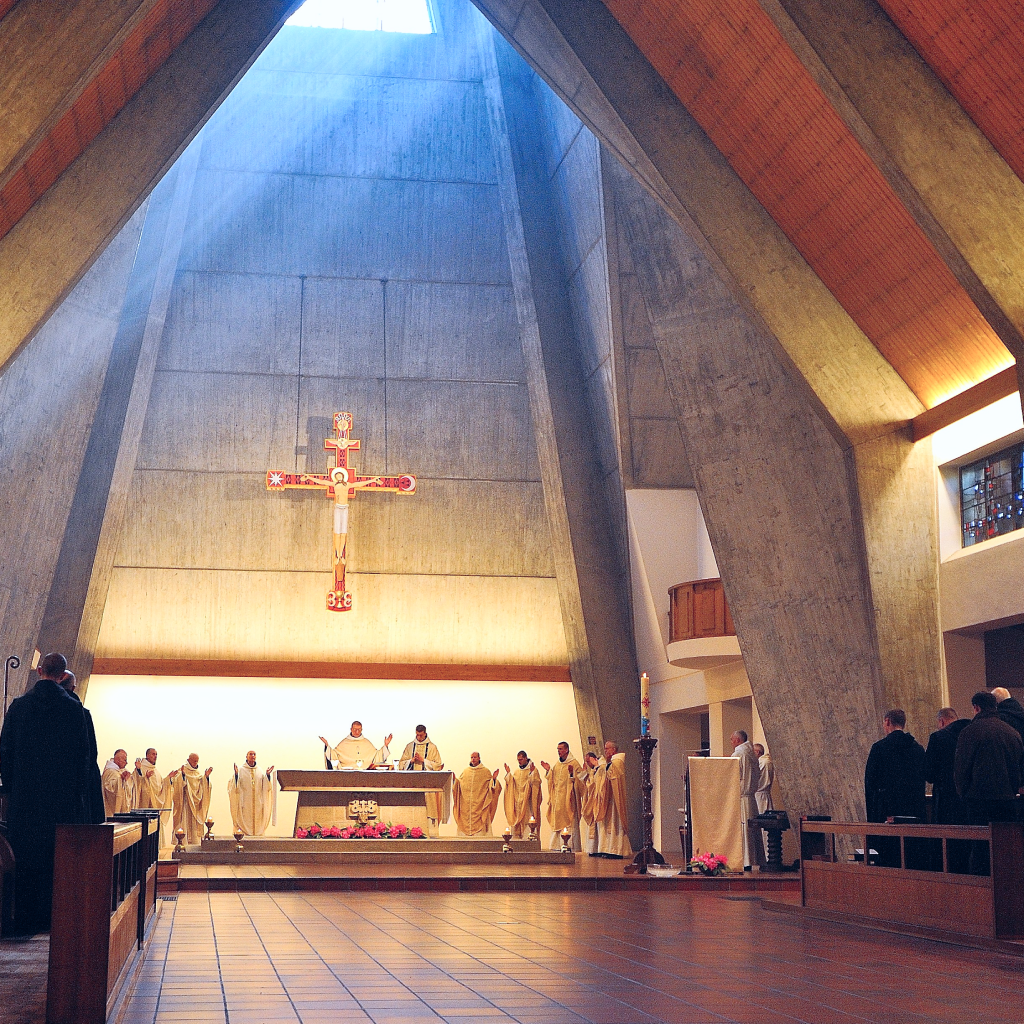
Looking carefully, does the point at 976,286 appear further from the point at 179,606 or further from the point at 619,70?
the point at 179,606

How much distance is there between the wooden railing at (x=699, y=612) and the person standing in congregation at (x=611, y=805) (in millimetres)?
1741

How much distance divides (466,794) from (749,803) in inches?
217

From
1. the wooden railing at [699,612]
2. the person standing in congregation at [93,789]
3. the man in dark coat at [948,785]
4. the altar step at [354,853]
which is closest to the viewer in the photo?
the person standing in congregation at [93,789]

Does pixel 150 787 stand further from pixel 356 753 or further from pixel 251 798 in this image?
pixel 356 753

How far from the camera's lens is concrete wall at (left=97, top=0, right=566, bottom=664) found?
19234mm

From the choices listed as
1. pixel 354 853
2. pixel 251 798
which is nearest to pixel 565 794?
pixel 354 853

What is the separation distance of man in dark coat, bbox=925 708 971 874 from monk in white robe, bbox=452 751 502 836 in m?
9.98

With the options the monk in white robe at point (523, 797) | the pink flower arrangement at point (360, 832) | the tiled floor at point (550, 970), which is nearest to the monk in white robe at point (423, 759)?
the pink flower arrangement at point (360, 832)

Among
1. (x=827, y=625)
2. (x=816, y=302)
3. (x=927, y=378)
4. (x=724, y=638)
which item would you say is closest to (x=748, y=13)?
(x=816, y=302)

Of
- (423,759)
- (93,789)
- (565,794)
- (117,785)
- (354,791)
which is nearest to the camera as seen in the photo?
(93,789)

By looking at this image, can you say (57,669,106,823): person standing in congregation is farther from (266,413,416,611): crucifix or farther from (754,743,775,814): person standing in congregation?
(266,413,416,611): crucifix

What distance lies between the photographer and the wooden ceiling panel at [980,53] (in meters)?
7.86

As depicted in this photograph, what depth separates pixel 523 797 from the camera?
17.3 metres

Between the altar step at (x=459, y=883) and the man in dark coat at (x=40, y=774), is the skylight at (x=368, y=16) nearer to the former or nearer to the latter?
the altar step at (x=459, y=883)
